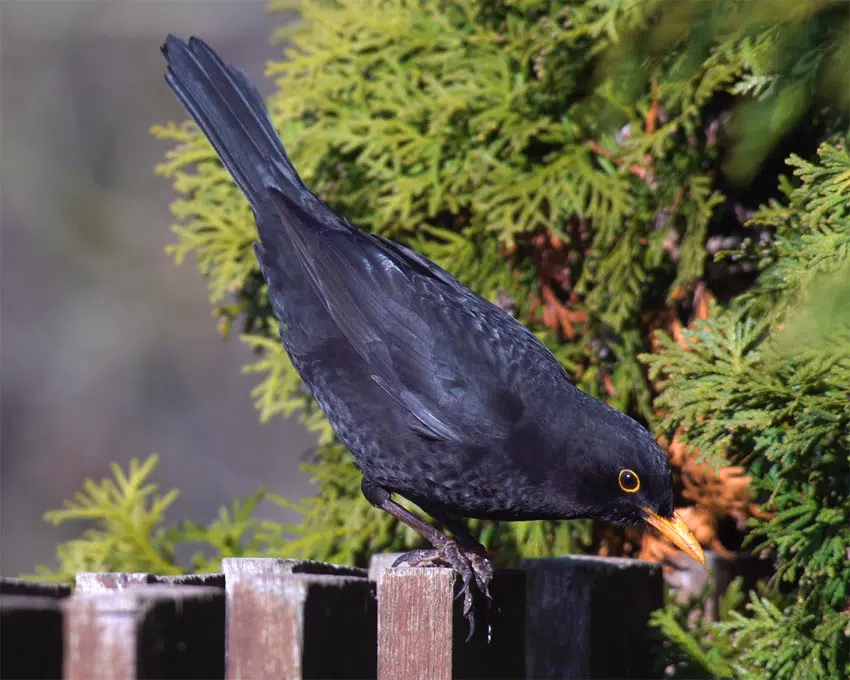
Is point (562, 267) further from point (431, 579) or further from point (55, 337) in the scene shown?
point (55, 337)

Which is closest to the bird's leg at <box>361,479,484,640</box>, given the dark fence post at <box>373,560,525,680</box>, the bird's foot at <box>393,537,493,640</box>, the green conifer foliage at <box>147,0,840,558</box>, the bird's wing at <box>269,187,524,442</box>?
the bird's foot at <box>393,537,493,640</box>

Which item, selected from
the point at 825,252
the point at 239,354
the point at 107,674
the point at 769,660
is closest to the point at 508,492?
the point at 769,660

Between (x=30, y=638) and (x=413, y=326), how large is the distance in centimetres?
172

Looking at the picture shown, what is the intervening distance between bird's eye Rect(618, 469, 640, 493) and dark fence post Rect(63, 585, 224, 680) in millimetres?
1359

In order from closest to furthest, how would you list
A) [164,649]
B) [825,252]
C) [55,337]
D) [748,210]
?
[164,649], [825,252], [748,210], [55,337]

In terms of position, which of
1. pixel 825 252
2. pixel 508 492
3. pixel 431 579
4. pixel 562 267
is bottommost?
pixel 431 579

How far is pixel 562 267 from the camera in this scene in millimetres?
3529

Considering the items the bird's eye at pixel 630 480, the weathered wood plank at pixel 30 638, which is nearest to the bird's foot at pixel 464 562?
the bird's eye at pixel 630 480

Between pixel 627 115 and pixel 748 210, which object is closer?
pixel 627 115

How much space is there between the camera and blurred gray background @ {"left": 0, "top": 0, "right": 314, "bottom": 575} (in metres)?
7.20

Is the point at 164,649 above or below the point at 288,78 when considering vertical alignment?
below

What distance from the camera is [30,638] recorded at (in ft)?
4.58

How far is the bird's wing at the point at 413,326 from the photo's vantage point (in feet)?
9.18

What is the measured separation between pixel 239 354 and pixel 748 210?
487cm
